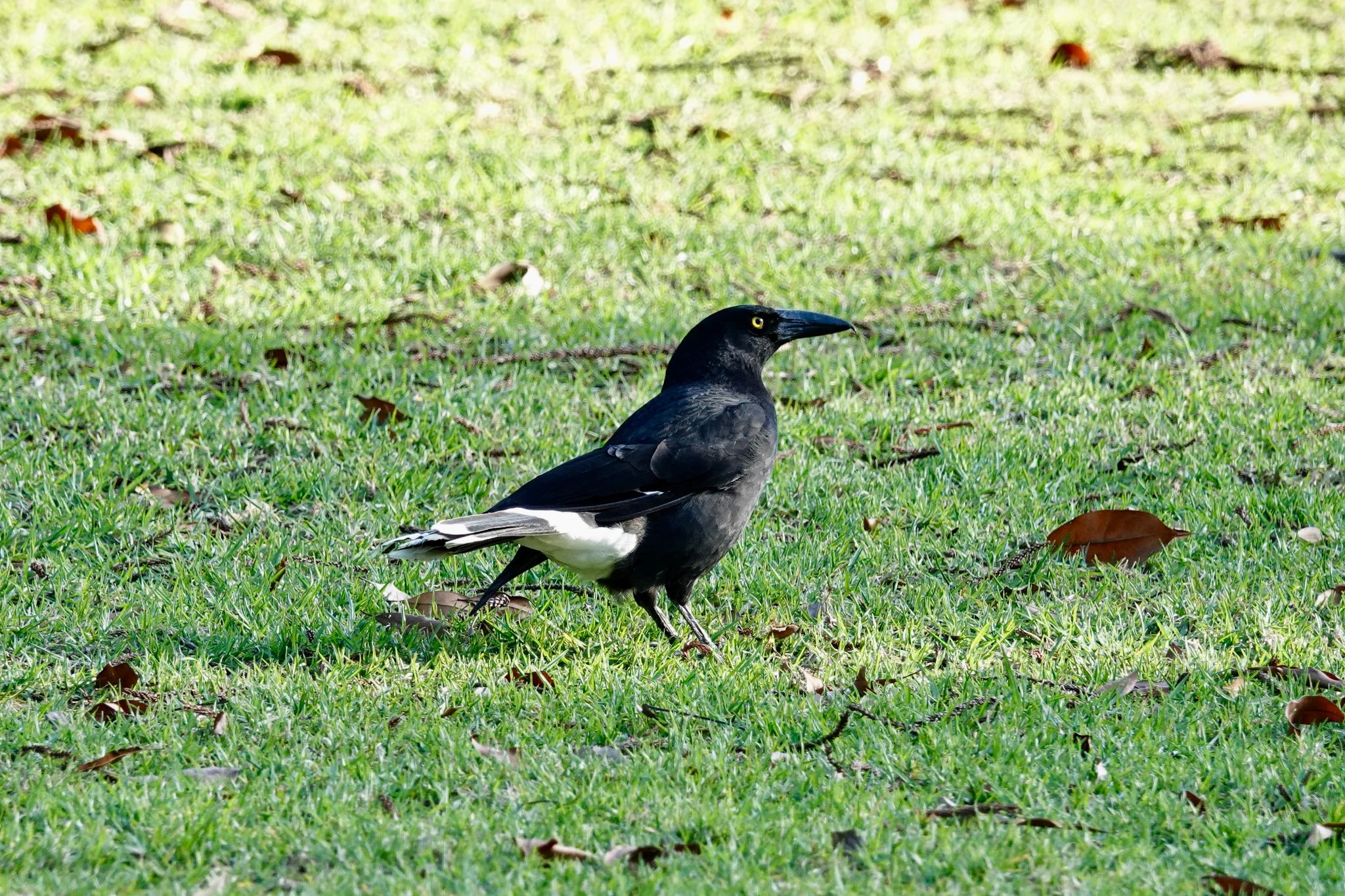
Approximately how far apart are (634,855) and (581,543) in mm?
1368

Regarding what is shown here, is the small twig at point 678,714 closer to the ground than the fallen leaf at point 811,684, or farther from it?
farther from it

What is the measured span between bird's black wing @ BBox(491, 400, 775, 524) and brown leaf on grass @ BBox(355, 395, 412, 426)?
1735 millimetres

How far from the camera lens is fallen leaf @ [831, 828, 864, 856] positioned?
3.62 metres

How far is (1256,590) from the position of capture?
515cm

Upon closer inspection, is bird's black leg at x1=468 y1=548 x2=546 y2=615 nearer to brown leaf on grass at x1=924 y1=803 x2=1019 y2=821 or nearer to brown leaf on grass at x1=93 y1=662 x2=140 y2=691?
brown leaf on grass at x1=93 y1=662 x2=140 y2=691

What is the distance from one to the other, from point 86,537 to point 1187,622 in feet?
12.6

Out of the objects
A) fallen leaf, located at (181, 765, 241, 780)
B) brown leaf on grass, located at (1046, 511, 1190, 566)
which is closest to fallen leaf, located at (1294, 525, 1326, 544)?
brown leaf on grass, located at (1046, 511, 1190, 566)

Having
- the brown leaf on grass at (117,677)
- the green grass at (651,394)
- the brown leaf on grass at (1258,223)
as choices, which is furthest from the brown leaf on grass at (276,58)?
the brown leaf on grass at (117,677)

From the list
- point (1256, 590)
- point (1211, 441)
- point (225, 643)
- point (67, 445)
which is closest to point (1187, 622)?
point (1256, 590)

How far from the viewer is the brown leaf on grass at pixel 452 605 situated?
16.9 ft

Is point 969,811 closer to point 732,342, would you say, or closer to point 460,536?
point 460,536

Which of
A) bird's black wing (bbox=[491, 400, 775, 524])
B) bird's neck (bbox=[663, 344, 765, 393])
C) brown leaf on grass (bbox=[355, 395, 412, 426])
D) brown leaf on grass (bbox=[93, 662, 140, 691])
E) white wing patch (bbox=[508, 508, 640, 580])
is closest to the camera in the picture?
brown leaf on grass (bbox=[93, 662, 140, 691])

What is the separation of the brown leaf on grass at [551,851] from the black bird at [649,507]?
3.45ft

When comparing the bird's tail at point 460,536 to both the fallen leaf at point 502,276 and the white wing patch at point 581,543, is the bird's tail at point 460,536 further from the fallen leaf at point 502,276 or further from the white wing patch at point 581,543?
the fallen leaf at point 502,276
